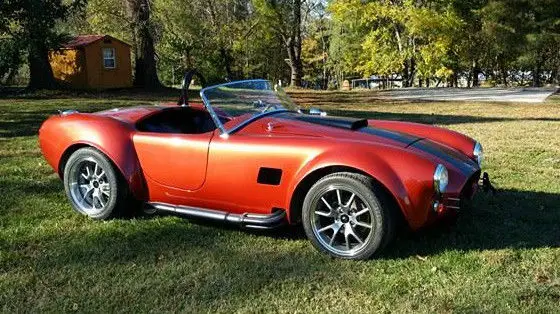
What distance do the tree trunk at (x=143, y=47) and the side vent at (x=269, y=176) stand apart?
20.0 meters

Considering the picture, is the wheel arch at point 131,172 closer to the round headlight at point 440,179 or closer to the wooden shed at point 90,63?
the round headlight at point 440,179

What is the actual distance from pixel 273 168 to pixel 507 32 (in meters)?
29.0

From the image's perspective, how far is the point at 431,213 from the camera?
12.1 feet

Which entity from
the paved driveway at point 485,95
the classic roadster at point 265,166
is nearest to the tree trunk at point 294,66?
the paved driveway at point 485,95

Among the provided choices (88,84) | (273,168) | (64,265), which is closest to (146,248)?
(64,265)

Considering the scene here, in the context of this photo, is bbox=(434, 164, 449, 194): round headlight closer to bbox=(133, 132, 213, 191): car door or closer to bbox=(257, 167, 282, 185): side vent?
bbox=(257, 167, 282, 185): side vent

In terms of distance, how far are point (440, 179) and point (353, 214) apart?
23.9 inches

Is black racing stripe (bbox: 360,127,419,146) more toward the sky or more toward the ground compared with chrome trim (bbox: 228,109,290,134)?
more toward the ground

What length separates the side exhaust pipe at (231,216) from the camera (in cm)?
405

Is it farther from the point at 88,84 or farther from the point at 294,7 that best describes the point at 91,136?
the point at 294,7

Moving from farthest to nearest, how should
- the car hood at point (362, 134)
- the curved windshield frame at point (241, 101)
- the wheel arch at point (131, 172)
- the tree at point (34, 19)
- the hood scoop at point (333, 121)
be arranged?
the tree at point (34, 19), the wheel arch at point (131, 172), the curved windshield frame at point (241, 101), the hood scoop at point (333, 121), the car hood at point (362, 134)

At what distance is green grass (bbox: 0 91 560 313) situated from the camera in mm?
3268

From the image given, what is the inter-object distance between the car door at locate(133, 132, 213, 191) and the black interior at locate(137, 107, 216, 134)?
→ 34 cm

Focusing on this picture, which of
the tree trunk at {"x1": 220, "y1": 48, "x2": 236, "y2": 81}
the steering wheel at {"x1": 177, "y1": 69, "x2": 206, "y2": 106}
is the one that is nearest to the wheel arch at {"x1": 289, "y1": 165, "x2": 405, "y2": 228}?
the steering wheel at {"x1": 177, "y1": 69, "x2": 206, "y2": 106}
